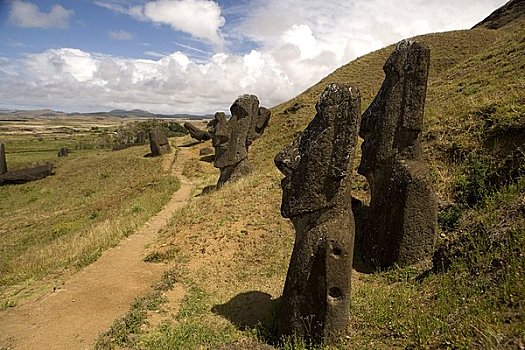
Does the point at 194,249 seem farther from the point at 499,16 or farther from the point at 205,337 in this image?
the point at 499,16

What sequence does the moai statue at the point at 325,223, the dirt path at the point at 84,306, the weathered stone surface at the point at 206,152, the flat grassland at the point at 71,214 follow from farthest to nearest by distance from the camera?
the weathered stone surface at the point at 206,152, the flat grassland at the point at 71,214, the dirt path at the point at 84,306, the moai statue at the point at 325,223

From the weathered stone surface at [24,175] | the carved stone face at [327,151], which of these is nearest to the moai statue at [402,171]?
the carved stone face at [327,151]

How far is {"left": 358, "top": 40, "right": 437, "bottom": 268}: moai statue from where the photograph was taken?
8.29 meters

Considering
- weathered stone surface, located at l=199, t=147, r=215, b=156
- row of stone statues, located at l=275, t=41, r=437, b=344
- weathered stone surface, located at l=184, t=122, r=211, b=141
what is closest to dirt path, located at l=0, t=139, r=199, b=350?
row of stone statues, located at l=275, t=41, r=437, b=344

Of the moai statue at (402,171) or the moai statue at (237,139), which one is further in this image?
the moai statue at (237,139)

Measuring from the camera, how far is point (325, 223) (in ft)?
19.9

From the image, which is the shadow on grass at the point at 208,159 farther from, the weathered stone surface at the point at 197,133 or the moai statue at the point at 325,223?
the moai statue at the point at 325,223

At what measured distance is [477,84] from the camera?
731 inches

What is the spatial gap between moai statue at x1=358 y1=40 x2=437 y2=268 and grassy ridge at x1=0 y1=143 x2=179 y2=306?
27.6 ft

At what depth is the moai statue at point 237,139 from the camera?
1948 centimetres

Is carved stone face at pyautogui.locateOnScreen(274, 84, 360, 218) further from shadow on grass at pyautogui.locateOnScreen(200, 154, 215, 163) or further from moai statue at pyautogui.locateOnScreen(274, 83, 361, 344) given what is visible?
shadow on grass at pyautogui.locateOnScreen(200, 154, 215, 163)

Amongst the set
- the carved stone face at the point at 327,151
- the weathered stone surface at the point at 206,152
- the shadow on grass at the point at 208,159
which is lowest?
the shadow on grass at the point at 208,159

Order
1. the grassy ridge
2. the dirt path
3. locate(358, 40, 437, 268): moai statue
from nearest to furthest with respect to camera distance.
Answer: the dirt path → locate(358, 40, 437, 268): moai statue → the grassy ridge

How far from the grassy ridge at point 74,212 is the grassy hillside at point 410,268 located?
278 cm
